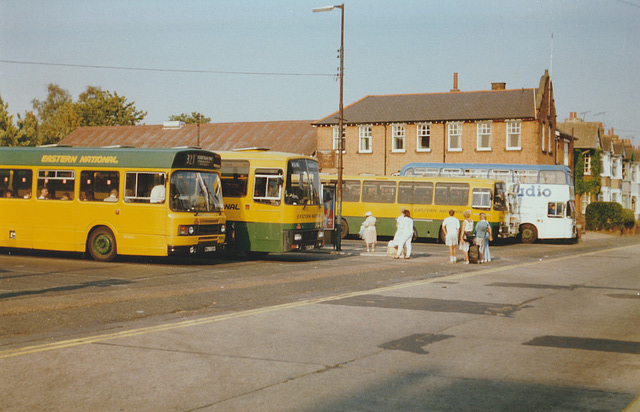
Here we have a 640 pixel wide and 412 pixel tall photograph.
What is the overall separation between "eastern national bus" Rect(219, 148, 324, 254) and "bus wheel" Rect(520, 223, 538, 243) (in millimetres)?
19109

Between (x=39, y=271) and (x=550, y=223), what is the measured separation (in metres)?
27.4

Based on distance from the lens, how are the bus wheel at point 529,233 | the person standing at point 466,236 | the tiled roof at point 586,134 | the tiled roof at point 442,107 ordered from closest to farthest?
the person standing at point 466,236, the bus wheel at point 529,233, the tiled roof at point 442,107, the tiled roof at point 586,134

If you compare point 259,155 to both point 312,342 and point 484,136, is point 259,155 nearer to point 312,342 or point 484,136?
point 312,342

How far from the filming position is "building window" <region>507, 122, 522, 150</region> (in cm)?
4862

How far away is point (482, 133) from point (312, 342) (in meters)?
42.4

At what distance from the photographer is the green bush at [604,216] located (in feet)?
184

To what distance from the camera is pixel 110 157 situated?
20406 mm

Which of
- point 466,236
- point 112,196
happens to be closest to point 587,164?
point 466,236

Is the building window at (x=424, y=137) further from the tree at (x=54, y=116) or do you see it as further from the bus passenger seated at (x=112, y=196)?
the tree at (x=54, y=116)

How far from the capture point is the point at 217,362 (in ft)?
25.6

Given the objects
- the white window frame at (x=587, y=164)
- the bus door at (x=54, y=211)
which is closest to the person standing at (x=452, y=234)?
the bus door at (x=54, y=211)

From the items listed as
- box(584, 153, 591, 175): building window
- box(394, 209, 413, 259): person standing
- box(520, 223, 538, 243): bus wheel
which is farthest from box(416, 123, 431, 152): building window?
box(394, 209, 413, 259): person standing

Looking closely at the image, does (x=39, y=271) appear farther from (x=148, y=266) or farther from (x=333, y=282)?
(x=333, y=282)

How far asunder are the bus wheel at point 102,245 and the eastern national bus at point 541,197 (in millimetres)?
22165
